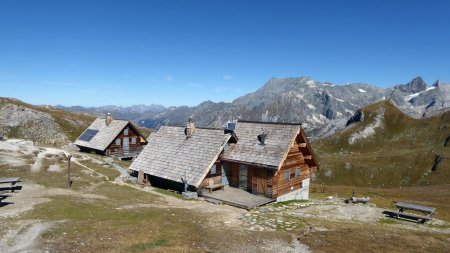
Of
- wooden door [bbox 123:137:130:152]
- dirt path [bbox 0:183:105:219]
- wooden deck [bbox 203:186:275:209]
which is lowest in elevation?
wooden deck [bbox 203:186:275:209]

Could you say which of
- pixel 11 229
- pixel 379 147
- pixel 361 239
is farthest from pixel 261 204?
pixel 379 147

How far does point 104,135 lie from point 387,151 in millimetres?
124925

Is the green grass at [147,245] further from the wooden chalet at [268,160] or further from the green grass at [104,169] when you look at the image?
the green grass at [104,169]

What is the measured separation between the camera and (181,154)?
1570 inches

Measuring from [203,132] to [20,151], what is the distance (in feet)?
88.3

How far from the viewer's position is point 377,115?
188125mm

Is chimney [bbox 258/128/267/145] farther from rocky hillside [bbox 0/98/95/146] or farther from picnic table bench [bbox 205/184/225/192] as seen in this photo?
rocky hillside [bbox 0/98/95/146]

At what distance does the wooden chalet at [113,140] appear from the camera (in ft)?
211

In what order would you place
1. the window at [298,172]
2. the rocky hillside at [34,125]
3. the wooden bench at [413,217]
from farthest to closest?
the rocky hillside at [34,125] < the window at [298,172] < the wooden bench at [413,217]

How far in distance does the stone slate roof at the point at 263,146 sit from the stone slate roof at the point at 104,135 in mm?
31061

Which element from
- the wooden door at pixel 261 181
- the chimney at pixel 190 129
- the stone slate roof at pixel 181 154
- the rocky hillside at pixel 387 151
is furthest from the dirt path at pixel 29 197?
the rocky hillside at pixel 387 151

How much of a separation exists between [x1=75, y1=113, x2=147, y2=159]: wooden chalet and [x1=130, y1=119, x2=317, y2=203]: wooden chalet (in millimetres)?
23496

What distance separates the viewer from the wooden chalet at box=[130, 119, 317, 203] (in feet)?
119

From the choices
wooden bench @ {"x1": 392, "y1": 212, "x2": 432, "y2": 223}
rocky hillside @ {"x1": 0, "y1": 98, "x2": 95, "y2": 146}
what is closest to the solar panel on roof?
rocky hillside @ {"x1": 0, "y1": 98, "x2": 95, "y2": 146}
